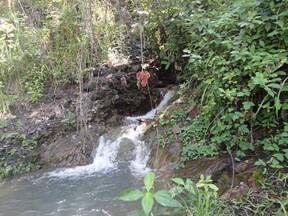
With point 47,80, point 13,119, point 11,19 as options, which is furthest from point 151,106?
point 11,19

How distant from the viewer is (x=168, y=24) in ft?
18.6

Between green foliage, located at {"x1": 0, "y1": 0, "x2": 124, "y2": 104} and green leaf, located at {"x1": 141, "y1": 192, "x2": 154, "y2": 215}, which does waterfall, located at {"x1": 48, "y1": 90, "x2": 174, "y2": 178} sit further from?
green leaf, located at {"x1": 141, "y1": 192, "x2": 154, "y2": 215}

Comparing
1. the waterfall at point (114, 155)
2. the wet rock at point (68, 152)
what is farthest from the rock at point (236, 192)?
the wet rock at point (68, 152)

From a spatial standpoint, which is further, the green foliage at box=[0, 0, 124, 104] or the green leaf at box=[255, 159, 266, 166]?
the green foliage at box=[0, 0, 124, 104]

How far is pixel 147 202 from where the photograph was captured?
192cm

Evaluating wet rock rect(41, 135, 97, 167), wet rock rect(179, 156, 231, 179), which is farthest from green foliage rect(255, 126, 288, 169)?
wet rock rect(41, 135, 97, 167)

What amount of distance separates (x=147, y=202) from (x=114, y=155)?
350 centimetres

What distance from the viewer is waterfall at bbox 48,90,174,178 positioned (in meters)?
5.01

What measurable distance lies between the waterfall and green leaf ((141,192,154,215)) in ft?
9.05

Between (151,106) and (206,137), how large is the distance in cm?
252

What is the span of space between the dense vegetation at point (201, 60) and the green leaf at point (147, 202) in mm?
833

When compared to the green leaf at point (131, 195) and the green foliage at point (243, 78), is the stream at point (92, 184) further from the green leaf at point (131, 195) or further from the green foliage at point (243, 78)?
the green leaf at point (131, 195)

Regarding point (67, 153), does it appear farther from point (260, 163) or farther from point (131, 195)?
point (131, 195)

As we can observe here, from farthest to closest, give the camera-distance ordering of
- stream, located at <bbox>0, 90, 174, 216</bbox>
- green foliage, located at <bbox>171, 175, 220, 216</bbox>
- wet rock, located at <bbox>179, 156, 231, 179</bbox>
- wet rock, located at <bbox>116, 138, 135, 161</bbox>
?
wet rock, located at <bbox>116, 138, 135, 161</bbox> < stream, located at <bbox>0, 90, 174, 216</bbox> < wet rock, located at <bbox>179, 156, 231, 179</bbox> < green foliage, located at <bbox>171, 175, 220, 216</bbox>
